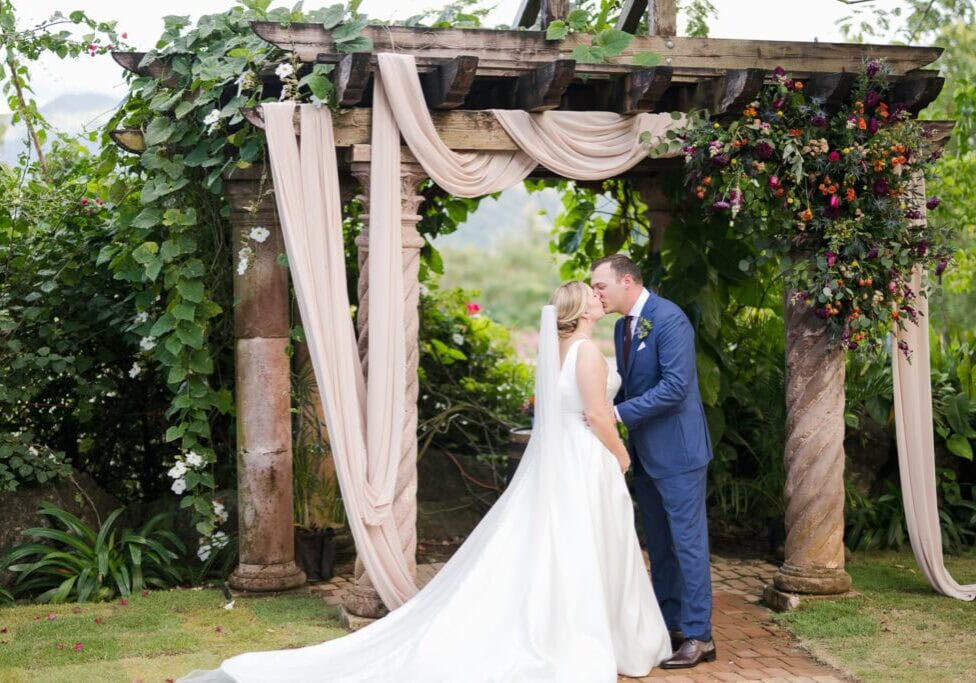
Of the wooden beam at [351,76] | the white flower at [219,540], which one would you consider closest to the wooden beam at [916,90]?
the wooden beam at [351,76]

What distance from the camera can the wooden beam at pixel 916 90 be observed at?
592 centimetres

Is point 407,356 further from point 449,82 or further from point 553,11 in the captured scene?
point 553,11

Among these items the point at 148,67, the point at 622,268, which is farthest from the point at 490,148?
the point at 148,67

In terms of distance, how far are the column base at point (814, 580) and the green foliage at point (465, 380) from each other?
9.97 feet

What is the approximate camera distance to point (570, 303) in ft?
16.8

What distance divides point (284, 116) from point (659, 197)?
340cm

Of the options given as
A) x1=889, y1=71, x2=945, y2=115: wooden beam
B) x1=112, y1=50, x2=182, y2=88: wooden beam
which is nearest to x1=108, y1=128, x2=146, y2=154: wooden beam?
x1=112, y1=50, x2=182, y2=88: wooden beam

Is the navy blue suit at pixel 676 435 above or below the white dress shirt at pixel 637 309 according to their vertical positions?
below

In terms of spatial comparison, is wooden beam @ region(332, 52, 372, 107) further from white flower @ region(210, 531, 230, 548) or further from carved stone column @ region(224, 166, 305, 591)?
white flower @ region(210, 531, 230, 548)

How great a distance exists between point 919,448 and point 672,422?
1922 mm

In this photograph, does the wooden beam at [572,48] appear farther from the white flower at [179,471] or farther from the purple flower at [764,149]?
the white flower at [179,471]

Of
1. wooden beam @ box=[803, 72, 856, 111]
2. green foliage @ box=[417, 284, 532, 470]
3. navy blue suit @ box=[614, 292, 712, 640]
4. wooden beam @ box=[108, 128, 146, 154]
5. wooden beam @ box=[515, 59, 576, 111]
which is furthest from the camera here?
green foliage @ box=[417, 284, 532, 470]

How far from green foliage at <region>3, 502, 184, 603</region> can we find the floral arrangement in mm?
3960

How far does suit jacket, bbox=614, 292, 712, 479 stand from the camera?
16.9ft
